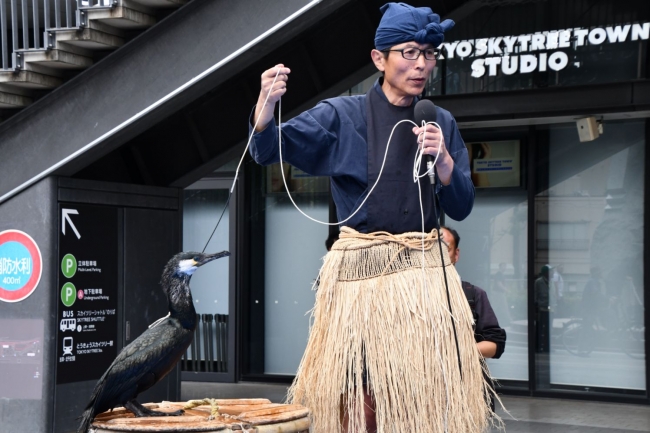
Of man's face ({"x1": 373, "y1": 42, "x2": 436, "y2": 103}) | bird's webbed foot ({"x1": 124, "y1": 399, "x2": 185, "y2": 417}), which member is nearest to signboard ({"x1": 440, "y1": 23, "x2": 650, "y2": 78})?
man's face ({"x1": 373, "y1": 42, "x2": 436, "y2": 103})

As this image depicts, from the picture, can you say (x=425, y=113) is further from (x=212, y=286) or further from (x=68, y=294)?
(x=212, y=286)

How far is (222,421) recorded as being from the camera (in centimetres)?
286

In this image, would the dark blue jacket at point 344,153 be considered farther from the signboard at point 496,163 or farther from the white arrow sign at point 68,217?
the signboard at point 496,163

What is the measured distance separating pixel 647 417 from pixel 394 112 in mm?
7935

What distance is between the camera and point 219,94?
8.95 m

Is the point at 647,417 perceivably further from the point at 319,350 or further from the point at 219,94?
the point at 319,350

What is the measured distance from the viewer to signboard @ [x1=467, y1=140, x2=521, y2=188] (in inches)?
453

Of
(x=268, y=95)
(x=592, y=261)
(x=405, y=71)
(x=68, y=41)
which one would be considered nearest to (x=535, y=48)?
(x=592, y=261)

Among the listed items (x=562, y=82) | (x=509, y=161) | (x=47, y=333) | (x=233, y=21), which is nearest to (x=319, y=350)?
(x=233, y=21)

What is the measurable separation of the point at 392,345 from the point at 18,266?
5603 millimetres

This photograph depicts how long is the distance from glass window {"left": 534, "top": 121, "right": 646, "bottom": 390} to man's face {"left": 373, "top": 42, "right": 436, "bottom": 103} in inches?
324

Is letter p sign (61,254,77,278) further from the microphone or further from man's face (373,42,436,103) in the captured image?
the microphone

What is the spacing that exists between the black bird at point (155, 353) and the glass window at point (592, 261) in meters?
8.46

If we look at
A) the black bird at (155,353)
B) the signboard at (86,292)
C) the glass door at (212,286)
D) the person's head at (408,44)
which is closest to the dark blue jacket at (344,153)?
the person's head at (408,44)
